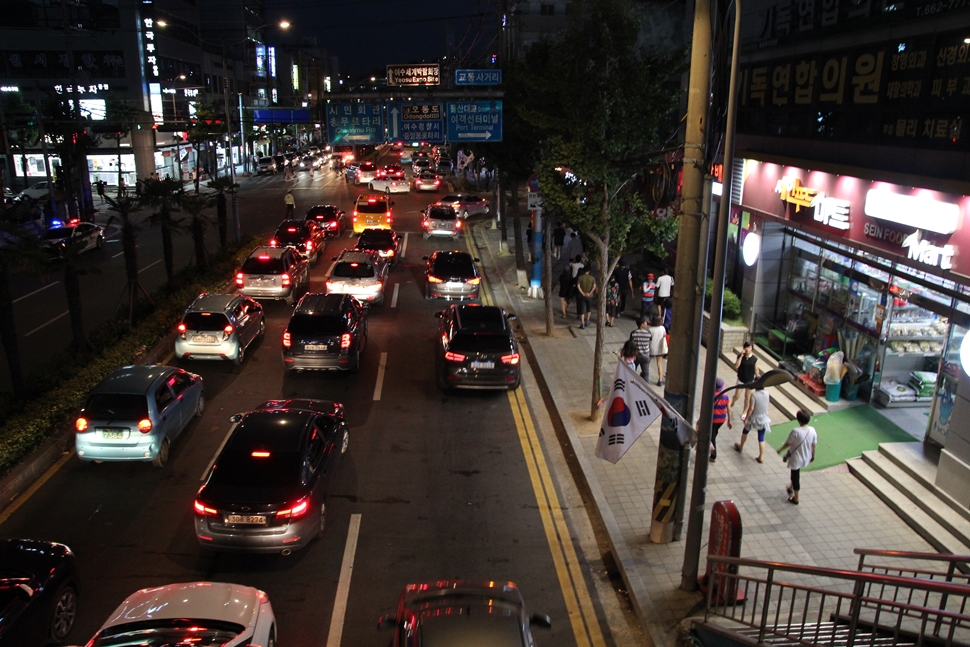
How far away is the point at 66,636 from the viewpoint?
8.69 metres

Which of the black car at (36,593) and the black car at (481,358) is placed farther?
the black car at (481,358)

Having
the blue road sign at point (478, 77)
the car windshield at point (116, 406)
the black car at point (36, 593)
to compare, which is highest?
the blue road sign at point (478, 77)

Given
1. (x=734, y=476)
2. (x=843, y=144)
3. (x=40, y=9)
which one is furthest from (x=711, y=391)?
(x=40, y=9)

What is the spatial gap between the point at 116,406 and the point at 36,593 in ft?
15.9

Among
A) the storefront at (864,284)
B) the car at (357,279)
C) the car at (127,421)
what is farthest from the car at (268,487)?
the car at (357,279)

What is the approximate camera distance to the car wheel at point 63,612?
8.44 m

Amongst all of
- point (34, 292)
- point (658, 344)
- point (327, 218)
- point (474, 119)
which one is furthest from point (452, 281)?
point (34, 292)

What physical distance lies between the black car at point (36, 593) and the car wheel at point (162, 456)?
145 inches

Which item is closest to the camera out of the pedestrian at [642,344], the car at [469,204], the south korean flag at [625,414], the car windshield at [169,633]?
the car windshield at [169,633]

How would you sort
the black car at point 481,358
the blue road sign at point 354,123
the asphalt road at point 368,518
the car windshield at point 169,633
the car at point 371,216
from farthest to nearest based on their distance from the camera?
the car at point 371,216
the blue road sign at point 354,123
the black car at point 481,358
the asphalt road at point 368,518
the car windshield at point 169,633

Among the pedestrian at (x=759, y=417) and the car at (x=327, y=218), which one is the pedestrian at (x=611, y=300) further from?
the car at (x=327, y=218)

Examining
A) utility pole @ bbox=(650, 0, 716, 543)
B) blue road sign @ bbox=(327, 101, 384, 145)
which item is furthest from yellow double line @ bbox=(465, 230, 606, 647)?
blue road sign @ bbox=(327, 101, 384, 145)

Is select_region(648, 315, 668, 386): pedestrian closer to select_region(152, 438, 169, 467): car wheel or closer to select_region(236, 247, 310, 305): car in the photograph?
select_region(152, 438, 169, 467): car wheel

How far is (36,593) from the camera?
8.16 meters
